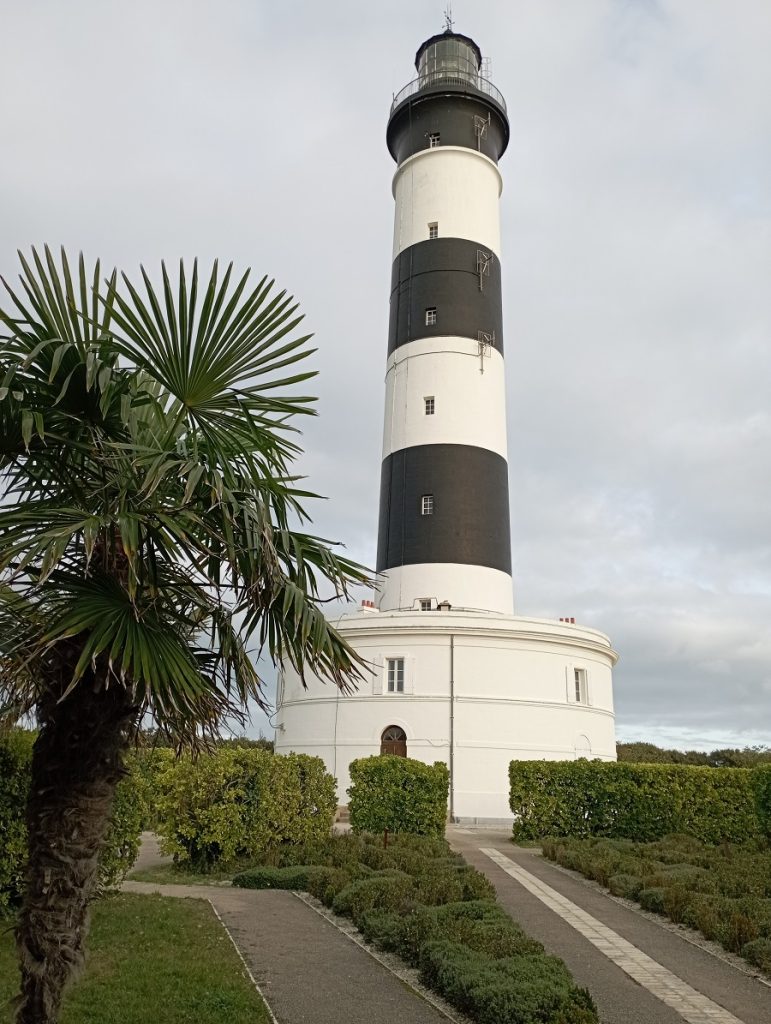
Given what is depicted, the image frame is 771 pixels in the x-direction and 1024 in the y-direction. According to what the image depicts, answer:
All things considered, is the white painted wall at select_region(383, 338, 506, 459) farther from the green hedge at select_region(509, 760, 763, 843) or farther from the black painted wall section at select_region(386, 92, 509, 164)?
the green hedge at select_region(509, 760, 763, 843)

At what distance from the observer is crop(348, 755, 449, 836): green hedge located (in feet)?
52.1

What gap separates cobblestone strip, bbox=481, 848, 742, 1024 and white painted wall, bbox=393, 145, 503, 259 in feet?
68.0

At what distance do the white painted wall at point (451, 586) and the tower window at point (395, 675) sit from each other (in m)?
1.68

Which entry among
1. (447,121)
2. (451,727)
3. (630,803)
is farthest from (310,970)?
(447,121)

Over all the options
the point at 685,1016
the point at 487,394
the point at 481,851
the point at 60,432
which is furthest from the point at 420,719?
the point at 60,432

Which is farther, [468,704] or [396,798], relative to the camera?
[468,704]

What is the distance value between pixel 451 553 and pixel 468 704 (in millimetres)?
4174

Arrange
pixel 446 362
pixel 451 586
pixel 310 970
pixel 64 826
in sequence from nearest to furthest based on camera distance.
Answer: pixel 64 826, pixel 310 970, pixel 451 586, pixel 446 362

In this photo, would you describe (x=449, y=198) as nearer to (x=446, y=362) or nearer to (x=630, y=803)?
(x=446, y=362)

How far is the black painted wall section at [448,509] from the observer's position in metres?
24.1

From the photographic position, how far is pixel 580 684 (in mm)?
24344

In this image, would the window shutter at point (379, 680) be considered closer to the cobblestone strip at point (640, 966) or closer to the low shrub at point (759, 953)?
the cobblestone strip at point (640, 966)

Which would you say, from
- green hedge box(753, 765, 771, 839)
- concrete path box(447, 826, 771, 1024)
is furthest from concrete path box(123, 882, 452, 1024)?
green hedge box(753, 765, 771, 839)

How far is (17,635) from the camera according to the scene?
4.87m
